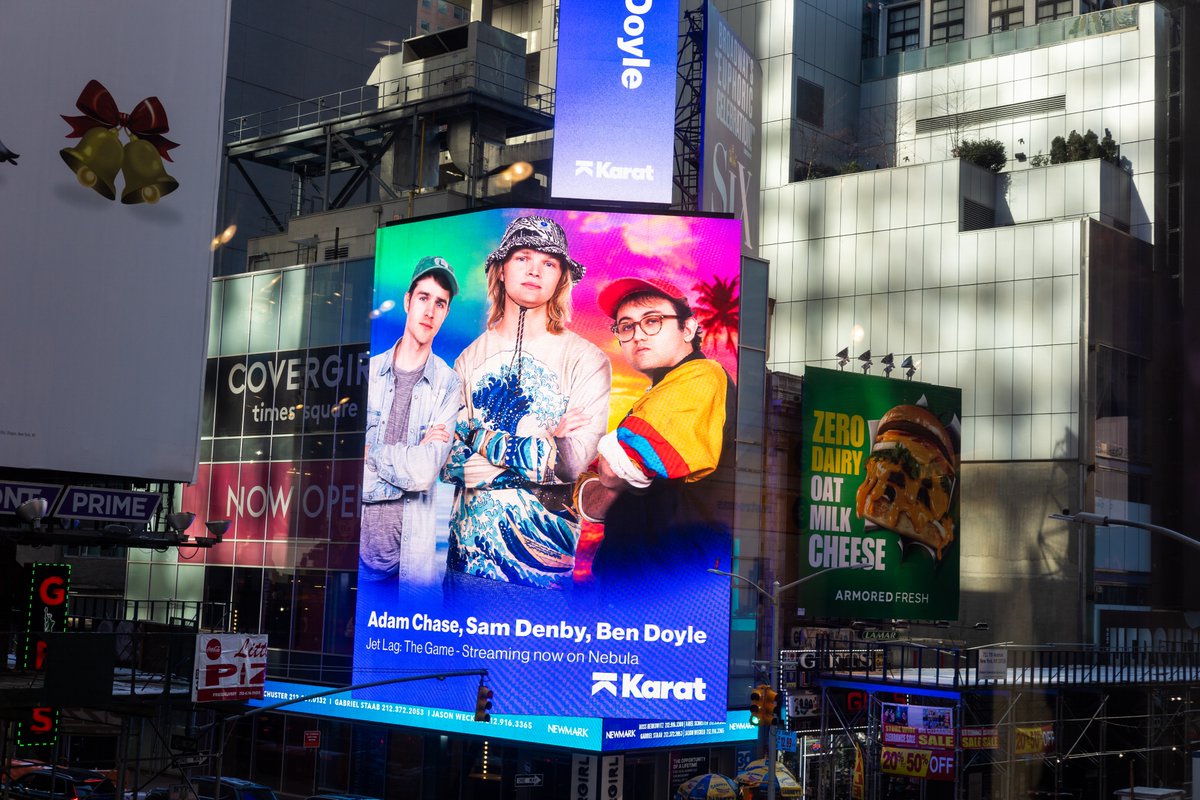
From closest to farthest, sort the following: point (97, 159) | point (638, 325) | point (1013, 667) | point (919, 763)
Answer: point (97, 159)
point (919, 763)
point (638, 325)
point (1013, 667)

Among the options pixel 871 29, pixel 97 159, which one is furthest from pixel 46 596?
pixel 871 29

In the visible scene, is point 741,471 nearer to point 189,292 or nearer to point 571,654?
point 571,654

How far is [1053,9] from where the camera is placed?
68.8m

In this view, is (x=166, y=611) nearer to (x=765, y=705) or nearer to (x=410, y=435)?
(x=410, y=435)

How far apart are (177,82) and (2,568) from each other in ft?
29.4

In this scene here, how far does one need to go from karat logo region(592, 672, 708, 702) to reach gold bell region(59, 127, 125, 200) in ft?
85.6

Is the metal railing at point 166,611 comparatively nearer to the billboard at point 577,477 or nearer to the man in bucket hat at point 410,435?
the man in bucket hat at point 410,435

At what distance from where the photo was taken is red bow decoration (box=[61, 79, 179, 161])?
25.2 metres

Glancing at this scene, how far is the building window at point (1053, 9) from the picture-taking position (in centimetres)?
6819

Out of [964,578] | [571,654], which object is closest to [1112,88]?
[964,578]

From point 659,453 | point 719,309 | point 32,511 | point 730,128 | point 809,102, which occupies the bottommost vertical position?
point 32,511

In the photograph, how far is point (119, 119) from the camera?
25.8 meters

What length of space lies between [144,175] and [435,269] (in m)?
25.0

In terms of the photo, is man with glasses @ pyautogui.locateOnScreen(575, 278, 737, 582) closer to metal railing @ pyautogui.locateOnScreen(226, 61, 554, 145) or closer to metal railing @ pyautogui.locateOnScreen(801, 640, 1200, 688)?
metal railing @ pyautogui.locateOnScreen(801, 640, 1200, 688)
